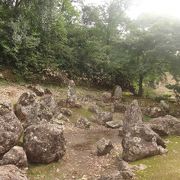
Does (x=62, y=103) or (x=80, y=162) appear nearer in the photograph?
(x=80, y=162)

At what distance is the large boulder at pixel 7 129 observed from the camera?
17.1 metres

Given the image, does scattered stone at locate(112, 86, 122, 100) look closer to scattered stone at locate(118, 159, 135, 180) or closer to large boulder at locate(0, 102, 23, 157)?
large boulder at locate(0, 102, 23, 157)

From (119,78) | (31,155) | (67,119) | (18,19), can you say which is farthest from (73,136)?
(119,78)

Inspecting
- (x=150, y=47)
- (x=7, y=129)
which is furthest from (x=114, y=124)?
(x=150, y=47)

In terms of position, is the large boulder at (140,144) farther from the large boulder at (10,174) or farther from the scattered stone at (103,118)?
the large boulder at (10,174)

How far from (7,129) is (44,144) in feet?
6.39

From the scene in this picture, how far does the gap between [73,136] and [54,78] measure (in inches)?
715

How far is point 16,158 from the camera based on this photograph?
16.0 metres

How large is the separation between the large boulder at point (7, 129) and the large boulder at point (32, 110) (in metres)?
3.62

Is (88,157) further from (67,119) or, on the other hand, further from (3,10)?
(3,10)

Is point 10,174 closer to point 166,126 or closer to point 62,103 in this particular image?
point 166,126

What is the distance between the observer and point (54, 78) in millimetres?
39875

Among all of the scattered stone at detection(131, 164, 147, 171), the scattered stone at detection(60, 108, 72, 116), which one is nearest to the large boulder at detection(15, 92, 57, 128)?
the scattered stone at detection(60, 108, 72, 116)

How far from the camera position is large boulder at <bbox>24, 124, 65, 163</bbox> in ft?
56.5
